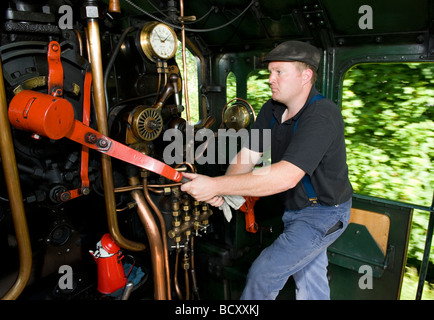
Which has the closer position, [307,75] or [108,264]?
[307,75]

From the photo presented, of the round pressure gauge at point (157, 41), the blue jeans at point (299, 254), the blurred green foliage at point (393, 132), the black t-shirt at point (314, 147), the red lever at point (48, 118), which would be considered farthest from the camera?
the blurred green foliage at point (393, 132)

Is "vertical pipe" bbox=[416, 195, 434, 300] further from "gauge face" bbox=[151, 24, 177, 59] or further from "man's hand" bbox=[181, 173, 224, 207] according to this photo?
"gauge face" bbox=[151, 24, 177, 59]

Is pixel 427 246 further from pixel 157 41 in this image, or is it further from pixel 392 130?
pixel 157 41

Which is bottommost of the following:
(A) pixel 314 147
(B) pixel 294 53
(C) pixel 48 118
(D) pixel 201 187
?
(D) pixel 201 187

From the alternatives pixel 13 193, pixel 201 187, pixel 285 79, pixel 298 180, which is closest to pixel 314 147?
pixel 298 180

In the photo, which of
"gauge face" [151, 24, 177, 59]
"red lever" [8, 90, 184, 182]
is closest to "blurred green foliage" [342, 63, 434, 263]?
"gauge face" [151, 24, 177, 59]

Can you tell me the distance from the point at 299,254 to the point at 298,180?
503 mm

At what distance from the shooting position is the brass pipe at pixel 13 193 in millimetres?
1521

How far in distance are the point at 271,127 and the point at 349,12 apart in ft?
2.90

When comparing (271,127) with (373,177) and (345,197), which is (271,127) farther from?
(373,177)

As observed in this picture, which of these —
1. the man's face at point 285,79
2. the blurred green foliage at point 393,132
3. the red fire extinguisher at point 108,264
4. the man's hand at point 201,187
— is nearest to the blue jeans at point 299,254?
the man's hand at point 201,187

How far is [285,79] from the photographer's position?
2084 mm

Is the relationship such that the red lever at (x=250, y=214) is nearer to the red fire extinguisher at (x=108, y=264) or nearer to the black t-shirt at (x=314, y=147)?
the black t-shirt at (x=314, y=147)

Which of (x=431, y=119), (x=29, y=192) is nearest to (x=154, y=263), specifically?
(x=29, y=192)
